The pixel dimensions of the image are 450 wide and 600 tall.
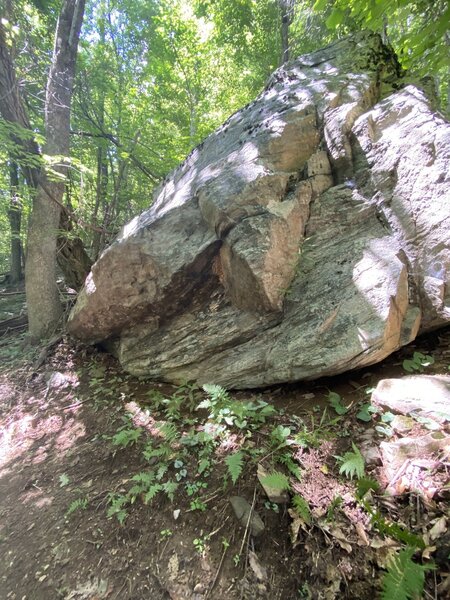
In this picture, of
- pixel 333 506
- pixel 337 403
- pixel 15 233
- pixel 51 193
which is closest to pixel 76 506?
pixel 333 506

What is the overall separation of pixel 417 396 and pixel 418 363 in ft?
2.01

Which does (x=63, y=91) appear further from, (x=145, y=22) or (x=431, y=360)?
(x=431, y=360)

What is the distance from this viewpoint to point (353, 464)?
2.38 meters

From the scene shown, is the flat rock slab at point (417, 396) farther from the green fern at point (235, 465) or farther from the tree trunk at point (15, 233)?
the tree trunk at point (15, 233)

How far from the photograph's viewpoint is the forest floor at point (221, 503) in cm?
204

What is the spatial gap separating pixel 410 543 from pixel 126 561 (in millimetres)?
2267

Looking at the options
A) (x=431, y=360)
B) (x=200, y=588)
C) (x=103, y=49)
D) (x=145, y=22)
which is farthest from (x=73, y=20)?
(x=200, y=588)

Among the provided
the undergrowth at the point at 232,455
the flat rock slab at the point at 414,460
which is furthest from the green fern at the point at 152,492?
the flat rock slab at the point at 414,460

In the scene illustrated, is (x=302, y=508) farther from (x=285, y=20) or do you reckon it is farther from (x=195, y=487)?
(x=285, y=20)

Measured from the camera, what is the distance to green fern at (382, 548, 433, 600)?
162 cm

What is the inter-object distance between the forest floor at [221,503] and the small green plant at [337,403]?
0.01 m

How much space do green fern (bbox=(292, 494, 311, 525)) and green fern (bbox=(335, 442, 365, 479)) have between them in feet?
1.27

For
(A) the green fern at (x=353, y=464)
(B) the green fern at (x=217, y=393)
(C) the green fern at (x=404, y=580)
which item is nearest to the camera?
(C) the green fern at (x=404, y=580)

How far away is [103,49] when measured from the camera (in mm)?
10180
